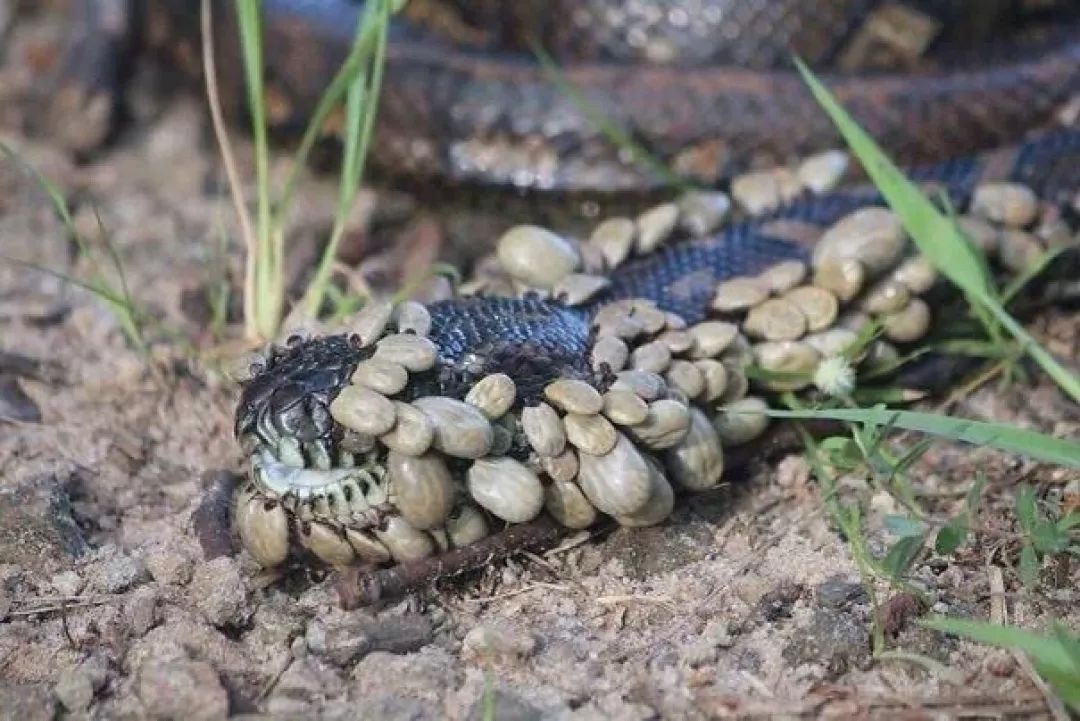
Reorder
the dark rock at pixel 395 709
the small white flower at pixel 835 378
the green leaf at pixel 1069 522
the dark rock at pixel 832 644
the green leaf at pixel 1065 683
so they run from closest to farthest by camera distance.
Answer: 1. the green leaf at pixel 1065 683
2. the dark rock at pixel 395 709
3. the dark rock at pixel 832 644
4. the green leaf at pixel 1069 522
5. the small white flower at pixel 835 378

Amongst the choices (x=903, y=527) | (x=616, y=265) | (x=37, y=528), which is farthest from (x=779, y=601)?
(x=37, y=528)

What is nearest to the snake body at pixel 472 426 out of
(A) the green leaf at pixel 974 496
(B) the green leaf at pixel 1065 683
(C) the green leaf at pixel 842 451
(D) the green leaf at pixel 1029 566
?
(C) the green leaf at pixel 842 451

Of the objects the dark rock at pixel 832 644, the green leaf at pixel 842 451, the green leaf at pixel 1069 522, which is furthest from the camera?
the green leaf at pixel 842 451

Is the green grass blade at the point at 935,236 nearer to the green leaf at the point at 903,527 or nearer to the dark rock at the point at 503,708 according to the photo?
the green leaf at the point at 903,527

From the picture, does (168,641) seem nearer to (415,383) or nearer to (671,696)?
(415,383)

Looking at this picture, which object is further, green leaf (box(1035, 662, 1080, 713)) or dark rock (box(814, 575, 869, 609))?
dark rock (box(814, 575, 869, 609))

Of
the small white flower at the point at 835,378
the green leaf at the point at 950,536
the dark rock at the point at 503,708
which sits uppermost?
the green leaf at the point at 950,536

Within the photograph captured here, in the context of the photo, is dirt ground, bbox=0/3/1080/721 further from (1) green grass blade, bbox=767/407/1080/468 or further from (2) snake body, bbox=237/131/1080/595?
(1) green grass blade, bbox=767/407/1080/468

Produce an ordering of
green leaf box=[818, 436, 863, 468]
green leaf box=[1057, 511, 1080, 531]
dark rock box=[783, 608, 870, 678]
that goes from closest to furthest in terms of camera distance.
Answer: dark rock box=[783, 608, 870, 678], green leaf box=[1057, 511, 1080, 531], green leaf box=[818, 436, 863, 468]

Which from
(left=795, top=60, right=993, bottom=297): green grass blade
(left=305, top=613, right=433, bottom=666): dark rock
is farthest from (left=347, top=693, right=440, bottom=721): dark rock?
(left=795, top=60, right=993, bottom=297): green grass blade
